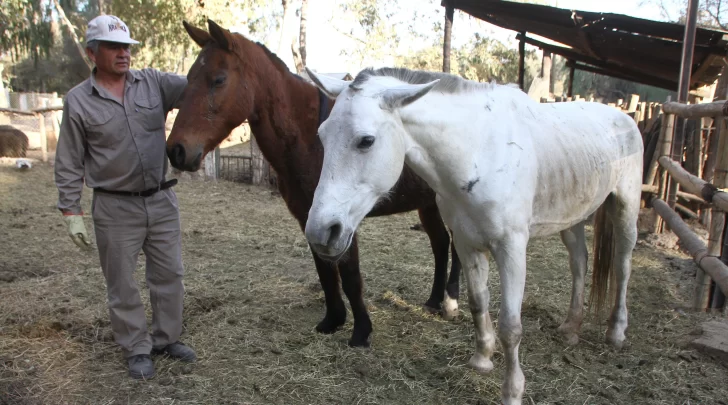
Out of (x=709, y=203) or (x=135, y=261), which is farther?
(x=709, y=203)

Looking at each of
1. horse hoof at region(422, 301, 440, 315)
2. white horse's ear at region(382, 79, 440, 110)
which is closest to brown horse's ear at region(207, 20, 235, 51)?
white horse's ear at region(382, 79, 440, 110)

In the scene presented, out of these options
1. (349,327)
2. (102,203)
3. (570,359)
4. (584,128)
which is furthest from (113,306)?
(584,128)

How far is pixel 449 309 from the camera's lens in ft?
12.1

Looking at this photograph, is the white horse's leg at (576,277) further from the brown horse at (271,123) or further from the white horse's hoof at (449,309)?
the brown horse at (271,123)

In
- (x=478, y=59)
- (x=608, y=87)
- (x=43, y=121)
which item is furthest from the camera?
(x=608, y=87)

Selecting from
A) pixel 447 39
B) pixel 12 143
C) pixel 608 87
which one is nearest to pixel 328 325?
pixel 447 39

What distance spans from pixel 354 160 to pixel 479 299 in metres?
1.35

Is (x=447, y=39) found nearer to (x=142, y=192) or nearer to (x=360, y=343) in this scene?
(x=360, y=343)

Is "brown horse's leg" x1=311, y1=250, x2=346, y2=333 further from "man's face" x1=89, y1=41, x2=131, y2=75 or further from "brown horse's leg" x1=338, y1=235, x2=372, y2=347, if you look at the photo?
"man's face" x1=89, y1=41, x2=131, y2=75

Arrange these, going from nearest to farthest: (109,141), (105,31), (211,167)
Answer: (105,31) < (109,141) < (211,167)

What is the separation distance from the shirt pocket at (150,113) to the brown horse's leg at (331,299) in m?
1.26

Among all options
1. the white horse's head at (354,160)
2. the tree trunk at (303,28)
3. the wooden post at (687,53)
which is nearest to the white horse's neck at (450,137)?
the white horse's head at (354,160)

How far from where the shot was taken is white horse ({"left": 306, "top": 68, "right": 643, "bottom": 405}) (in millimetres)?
1888

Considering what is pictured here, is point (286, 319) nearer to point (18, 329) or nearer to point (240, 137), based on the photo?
point (18, 329)
